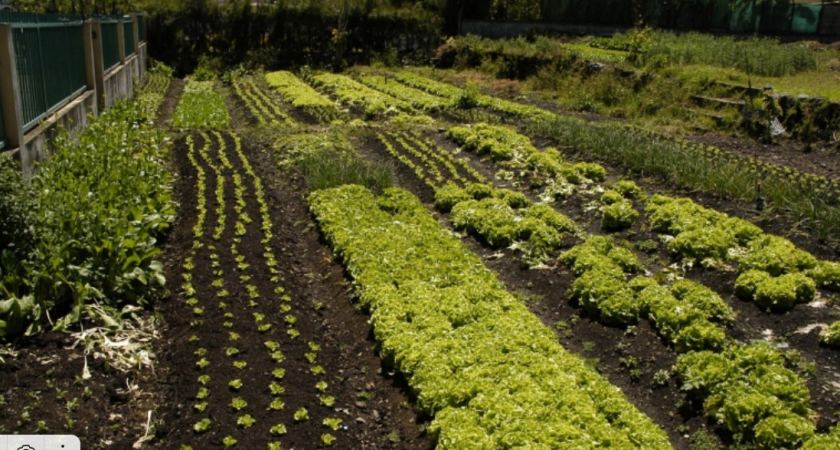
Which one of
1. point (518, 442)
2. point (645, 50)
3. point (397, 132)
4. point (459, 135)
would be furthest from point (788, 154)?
point (518, 442)

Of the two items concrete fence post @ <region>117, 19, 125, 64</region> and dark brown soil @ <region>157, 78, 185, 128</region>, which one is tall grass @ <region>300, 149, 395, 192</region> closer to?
dark brown soil @ <region>157, 78, 185, 128</region>

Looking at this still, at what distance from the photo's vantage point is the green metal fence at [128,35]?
24.3 metres

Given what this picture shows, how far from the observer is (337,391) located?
6.31 m

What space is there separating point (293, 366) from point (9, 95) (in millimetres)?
5776

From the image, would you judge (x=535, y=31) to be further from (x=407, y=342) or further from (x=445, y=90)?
(x=407, y=342)

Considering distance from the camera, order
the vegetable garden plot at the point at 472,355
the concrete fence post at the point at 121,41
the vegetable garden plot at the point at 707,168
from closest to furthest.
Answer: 1. the vegetable garden plot at the point at 472,355
2. the vegetable garden plot at the point at 707,168
3. the concrete fence post at the point at 121,41

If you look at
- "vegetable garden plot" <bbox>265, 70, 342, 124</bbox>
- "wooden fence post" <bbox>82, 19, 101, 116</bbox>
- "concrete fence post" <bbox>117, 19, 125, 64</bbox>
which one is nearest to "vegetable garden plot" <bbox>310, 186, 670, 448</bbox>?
"wooden fence post" <bbox>82, 19, 101, 116</bbox>

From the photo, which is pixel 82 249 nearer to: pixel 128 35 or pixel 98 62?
pixel 98 62

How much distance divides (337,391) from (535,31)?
31333 millimetres

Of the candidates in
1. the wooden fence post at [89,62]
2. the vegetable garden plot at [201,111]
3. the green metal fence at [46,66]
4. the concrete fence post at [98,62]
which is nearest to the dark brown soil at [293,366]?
the green metal fence at [46,66]

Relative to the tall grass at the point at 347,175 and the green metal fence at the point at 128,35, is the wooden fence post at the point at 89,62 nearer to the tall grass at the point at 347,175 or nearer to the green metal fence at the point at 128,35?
the tall grass at the point at 347,175

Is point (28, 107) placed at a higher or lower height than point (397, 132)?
higher

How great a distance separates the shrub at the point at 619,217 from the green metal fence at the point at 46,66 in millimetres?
8684

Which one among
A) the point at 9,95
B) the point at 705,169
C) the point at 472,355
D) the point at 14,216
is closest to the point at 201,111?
the point at 9,95
